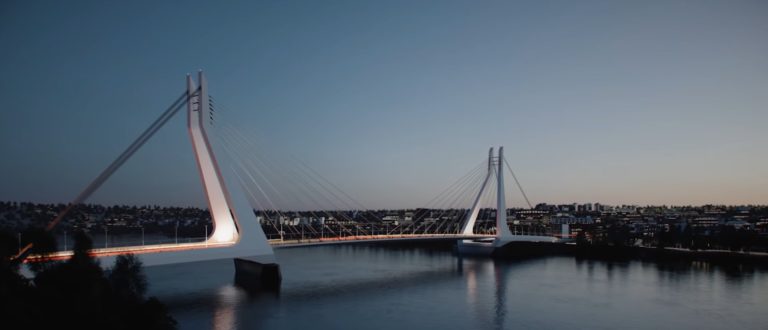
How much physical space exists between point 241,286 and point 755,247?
45.5 meters

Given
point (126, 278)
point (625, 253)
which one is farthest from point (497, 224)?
point (126, 278)

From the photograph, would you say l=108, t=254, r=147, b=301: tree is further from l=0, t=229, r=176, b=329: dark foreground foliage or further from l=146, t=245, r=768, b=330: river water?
l=146, t=245, r=768, b=330: river water

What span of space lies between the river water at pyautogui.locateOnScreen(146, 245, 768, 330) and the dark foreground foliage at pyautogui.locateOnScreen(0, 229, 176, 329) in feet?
22.2

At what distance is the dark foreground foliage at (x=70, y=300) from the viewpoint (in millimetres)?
8297

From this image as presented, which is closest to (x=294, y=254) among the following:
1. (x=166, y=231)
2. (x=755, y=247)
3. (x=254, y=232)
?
(x=254, y=232)

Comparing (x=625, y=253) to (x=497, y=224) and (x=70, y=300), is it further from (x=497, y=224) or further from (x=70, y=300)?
(x=70, y=300)

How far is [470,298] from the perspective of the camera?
942 inches

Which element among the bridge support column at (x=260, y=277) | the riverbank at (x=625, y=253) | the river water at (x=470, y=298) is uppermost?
the bridge support column at (x=260, y=277)

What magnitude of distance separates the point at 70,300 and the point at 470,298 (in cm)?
1734

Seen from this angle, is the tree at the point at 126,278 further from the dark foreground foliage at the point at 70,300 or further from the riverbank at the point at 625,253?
the riverbank at the point at 625,253

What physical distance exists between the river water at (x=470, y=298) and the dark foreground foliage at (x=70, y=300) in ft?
22.2

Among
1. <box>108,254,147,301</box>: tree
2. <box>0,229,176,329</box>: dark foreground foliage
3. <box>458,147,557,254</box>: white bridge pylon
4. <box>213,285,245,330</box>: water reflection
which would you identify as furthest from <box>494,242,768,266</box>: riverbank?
<box>0,229,176,329</box>: dark foreground foliage

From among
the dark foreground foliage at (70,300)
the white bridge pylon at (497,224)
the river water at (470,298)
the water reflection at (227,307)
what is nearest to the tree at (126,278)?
the dark foreground foliage at (70,300)

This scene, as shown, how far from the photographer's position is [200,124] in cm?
1948
